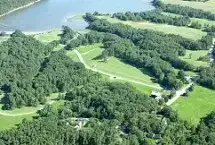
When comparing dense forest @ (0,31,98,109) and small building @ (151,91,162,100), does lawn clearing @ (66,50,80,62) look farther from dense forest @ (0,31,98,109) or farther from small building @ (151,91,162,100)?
small building @ (151,91,162,100)

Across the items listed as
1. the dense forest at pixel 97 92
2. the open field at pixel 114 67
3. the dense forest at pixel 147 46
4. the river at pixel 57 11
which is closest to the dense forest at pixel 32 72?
the dense forest at pixel 97 92

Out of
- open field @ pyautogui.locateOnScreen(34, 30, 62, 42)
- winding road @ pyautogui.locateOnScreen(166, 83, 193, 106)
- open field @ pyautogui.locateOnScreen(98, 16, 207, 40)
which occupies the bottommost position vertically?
winding road @ pyautogui.locateOnScreen(166, 83, 193, 106)

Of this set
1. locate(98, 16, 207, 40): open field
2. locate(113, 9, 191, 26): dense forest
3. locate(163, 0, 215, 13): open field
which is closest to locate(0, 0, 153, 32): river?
locate(113, 9, 191, 26): dense forest

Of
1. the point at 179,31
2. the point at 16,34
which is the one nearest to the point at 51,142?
the point at 16,34

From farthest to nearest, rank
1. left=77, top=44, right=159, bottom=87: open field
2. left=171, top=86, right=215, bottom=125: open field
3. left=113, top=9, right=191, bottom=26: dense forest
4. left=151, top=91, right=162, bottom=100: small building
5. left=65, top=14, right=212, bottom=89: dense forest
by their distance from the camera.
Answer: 1. left=113, top=9, right=191, bottom=26: dense forest
2. left=65, top=14, right=212, bottom=89: dense forest
3. left=77, top=44, right=159, bottom=87: open field
4. left=151, top=91, right=162, bottom=100: small building
5. left=171, top=86, right=215, bottom=125: open field

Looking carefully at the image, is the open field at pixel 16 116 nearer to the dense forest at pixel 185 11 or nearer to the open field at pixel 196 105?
the open field at pixel 196 105

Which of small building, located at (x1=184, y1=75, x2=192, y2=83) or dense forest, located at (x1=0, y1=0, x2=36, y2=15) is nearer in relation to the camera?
small building, located at (x1=184, y1=75, x2=192, y2=83)

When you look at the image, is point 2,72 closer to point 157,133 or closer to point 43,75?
point 43,75

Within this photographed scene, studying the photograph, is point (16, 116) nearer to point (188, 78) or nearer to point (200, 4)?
point (188, 78)
